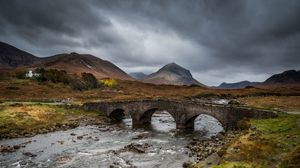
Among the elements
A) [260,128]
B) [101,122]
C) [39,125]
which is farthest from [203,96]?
[260,128]

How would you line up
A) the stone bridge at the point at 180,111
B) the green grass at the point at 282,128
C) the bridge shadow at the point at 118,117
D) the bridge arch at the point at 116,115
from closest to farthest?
the green grass at the point at 282,128 < the stone bridge at the point at 180,111 < the bridge shadow at the point at 118,117 < the bridge arch at the point at 116,115

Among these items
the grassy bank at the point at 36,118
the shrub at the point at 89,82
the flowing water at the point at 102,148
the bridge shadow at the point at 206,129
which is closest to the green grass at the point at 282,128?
the flowing water at the point at 102,148

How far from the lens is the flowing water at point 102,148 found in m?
29.2

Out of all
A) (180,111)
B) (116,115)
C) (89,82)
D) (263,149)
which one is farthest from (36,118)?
(89,82)

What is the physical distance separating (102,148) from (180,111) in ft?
57.5

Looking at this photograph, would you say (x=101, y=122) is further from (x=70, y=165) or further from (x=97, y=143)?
(x=70, y=165)

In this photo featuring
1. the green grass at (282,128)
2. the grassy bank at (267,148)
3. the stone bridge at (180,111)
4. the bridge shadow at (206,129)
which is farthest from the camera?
the bridge shadow at (206,129)

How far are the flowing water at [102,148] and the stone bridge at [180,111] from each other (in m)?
3.10

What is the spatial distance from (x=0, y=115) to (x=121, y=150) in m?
29.4

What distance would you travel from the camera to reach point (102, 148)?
3609 centimetres

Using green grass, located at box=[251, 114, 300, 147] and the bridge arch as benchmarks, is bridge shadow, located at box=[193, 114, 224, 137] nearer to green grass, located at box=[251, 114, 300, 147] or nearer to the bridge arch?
green grass, located at box=[251, 114, 300, 147]

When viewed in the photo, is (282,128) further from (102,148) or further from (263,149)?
(102,148)

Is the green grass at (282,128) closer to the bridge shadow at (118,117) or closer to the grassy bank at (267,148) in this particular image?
the grassy bank at (267,148)

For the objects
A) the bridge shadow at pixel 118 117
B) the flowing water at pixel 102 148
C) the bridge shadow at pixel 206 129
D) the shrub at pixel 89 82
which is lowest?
the flowing water at pixel 102 148
